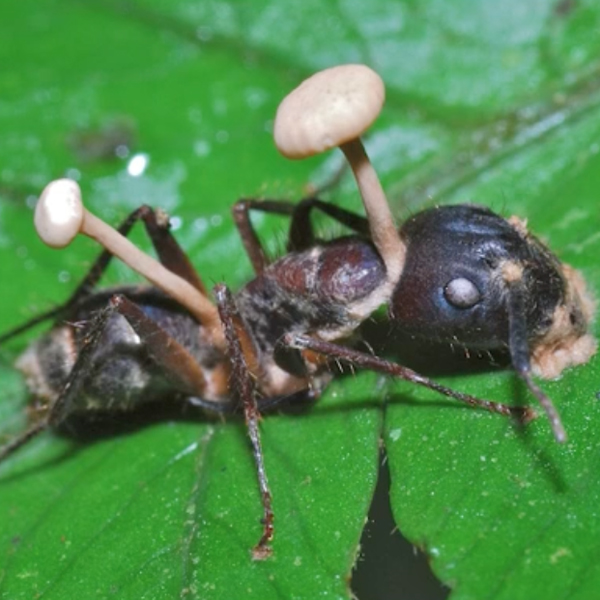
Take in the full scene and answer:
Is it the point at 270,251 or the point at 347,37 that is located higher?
the point at 347,37

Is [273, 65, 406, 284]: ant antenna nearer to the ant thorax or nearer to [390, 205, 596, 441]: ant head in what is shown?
[390, 205, 596, 441]: ant head

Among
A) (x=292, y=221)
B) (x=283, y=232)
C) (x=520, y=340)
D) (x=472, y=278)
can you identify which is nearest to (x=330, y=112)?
(x=472, y=278)

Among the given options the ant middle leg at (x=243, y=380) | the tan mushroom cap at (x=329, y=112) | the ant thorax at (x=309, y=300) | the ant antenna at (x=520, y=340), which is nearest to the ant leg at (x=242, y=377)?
the ant middle leg at (x=243, y=380)

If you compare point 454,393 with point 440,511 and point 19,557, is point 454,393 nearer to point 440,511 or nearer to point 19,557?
point 440,511

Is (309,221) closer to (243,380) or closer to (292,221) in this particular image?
(292,221)

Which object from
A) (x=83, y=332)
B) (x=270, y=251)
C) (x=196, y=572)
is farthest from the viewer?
(x=270, y=251)

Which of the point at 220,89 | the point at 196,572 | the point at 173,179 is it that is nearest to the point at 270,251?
the point at 173,179

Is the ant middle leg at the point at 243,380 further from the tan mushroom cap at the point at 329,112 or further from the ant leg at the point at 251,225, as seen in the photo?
the tan mushroom cap at the point at 329,112
